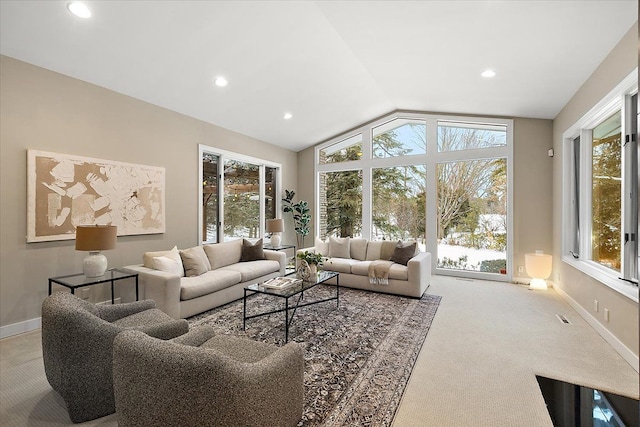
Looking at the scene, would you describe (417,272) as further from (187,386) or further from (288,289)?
(187,386)

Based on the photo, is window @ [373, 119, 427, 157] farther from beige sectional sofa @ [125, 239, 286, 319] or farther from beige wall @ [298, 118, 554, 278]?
beige sectional sofa @ [125, 239, 286, 319]

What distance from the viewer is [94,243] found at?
3102 mm

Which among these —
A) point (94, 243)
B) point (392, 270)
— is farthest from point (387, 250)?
point (94, 243)

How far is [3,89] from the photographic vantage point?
3.01 metres

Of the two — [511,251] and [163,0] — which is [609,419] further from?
[163,0]

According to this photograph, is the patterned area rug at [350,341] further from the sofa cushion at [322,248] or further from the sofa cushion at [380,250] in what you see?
the sofa cushion at [322,248]

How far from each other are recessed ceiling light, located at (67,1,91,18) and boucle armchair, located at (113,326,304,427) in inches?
114

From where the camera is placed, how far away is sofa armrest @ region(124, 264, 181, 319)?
10.8ft

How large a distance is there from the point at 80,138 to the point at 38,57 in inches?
34.0

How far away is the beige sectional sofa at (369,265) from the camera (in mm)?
4426

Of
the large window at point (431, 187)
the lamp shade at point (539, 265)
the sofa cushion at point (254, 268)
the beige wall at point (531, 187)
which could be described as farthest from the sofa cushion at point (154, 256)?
the beige wall at point (531, 187)

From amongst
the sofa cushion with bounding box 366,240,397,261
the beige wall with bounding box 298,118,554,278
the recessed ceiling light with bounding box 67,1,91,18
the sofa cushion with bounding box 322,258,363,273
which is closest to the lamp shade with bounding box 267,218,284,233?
the sofa cushion with bounding box 322,258,363,273

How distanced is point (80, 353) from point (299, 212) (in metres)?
5.59

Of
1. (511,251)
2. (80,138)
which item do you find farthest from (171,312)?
(511,251)
